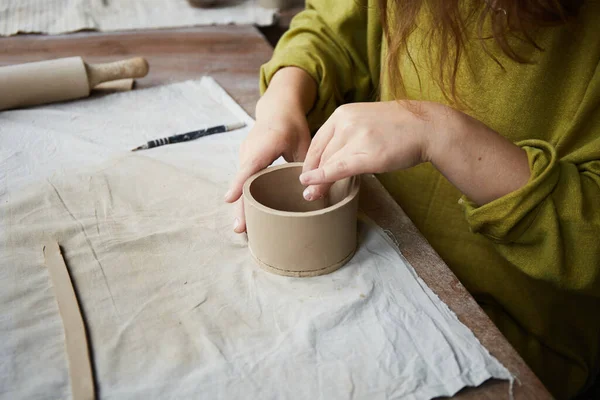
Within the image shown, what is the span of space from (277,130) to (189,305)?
12.4 inches

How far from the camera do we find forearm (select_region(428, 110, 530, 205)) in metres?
0.69

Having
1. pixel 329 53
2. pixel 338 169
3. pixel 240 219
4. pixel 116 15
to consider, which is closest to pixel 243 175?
pixel 240 219

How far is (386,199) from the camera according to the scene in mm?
873

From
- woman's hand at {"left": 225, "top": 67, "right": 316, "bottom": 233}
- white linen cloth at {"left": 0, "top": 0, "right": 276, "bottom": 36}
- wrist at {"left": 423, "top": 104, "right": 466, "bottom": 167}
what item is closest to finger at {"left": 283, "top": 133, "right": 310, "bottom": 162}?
woman's hand at {"left": 225, "top": 67, "right": 316, "bottom": 233}

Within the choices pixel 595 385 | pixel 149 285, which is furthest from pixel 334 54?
pixel 595 385

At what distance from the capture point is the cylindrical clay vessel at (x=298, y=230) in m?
0.66

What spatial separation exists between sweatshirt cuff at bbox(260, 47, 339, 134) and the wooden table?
15 centimetres

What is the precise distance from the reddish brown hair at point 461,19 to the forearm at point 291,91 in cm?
19

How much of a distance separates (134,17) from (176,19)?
138 millimetres

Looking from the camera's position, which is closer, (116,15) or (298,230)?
(298,230)

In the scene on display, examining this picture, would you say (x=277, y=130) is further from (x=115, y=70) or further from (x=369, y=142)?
(x=115, y=70)

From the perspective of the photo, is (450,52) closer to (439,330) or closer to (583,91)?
(583,91)

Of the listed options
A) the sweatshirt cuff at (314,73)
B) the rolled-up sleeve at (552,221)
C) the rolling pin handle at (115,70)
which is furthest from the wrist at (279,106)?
the rolling pin handle at (115,70)

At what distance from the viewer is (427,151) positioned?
2.30 ft
